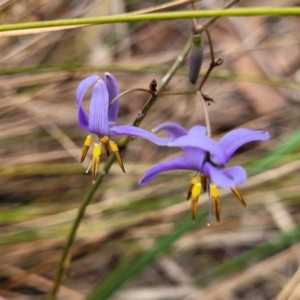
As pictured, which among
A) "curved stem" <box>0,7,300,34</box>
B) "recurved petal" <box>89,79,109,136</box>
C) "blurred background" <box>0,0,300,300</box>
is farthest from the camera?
"blurred background" <box>0,0,300,300</box>

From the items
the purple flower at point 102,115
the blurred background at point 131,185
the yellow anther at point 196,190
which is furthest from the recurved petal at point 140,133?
the blurred background at point 131,185

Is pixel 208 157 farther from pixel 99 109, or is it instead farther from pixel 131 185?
pixel 131 185

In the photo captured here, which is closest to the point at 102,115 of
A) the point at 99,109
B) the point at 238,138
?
the point at 99,109

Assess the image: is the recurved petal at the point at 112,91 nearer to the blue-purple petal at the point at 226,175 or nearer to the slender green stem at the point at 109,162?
the slender green stem at the point at 109,162

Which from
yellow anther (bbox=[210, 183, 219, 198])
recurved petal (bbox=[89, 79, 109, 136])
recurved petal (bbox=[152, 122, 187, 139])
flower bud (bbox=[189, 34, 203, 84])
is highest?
flower bud (bbox=[189, 34, 203, 84])

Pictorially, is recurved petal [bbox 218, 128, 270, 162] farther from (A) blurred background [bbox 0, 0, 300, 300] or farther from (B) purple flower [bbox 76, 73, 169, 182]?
(A) blurred background [bbox 0, 0, 300, 300]

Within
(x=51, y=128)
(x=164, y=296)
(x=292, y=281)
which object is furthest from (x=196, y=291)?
(x=51, y=128)

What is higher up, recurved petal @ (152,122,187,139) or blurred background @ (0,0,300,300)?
blurred background @ (0,0,300,300)

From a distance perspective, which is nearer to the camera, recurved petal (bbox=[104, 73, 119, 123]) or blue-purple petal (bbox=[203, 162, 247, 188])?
blue-purple petal (bbox=[203, 162, 247, 188])

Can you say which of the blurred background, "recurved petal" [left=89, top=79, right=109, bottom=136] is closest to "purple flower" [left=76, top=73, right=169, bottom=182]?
"recurved petal" [left=89, top=79, right=109, bottom=136]
